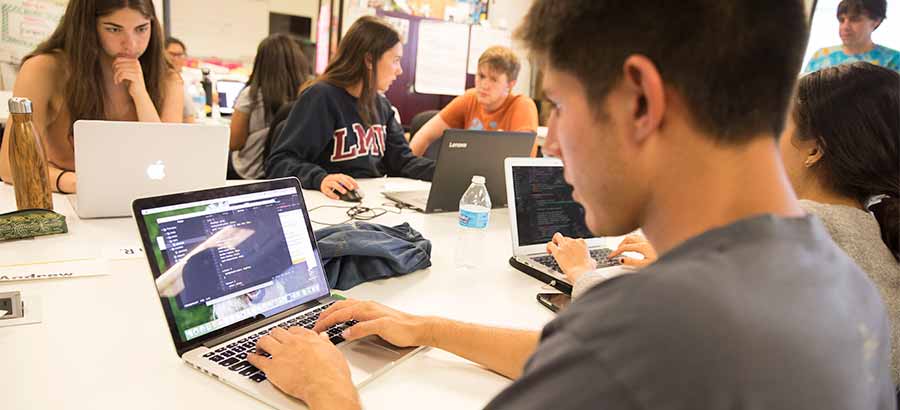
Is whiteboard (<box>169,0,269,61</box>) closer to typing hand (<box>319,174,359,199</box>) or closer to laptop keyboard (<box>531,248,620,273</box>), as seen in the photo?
typing hand (<box>319,174,359,199</box>)

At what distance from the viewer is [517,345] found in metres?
0.98

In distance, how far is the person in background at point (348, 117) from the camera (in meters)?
2.33

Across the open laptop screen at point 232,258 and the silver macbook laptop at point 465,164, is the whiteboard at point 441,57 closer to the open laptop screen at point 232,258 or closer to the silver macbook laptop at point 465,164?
the silver macbook laptop at point 465,164

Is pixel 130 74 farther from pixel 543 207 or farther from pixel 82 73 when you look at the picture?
pixel 543 207

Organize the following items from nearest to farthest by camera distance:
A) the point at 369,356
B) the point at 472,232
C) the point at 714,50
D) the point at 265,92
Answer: the point at 714,50, the point at 369,356, the point at 472,232, the point at 265,92

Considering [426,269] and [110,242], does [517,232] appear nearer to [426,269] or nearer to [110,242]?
[426,269]

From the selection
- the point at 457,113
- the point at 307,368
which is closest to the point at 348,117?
the point at 457,113

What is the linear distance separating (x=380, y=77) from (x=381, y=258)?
1.33 metres

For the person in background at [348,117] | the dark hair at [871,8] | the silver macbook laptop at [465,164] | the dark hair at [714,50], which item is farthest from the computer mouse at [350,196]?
the dark hair at [871,8]

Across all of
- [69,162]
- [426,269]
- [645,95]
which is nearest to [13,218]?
[69,162]

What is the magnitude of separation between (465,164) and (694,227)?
1.40 meters

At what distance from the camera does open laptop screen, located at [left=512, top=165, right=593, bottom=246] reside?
1577 millimetres

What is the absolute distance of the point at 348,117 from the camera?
2465 millimetres

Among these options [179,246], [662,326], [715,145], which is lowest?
[179,246]
